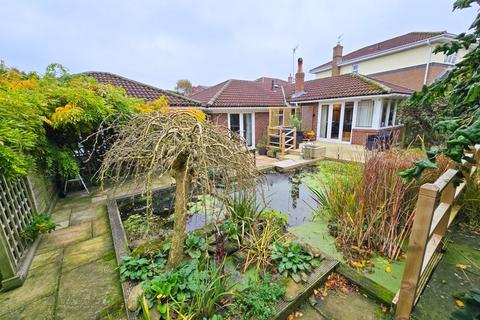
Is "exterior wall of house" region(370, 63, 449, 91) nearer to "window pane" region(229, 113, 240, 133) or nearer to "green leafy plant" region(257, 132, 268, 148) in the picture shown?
"green leafy plant" region(257, 132, 268, 148)

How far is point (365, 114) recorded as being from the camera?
10578 millimetres

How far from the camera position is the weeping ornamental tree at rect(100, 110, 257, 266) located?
5.80ft

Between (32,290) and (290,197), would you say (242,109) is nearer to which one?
(290,197)

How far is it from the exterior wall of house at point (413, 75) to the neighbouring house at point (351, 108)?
4316 mm

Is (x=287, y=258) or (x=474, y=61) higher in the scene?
(x=474, y=61)

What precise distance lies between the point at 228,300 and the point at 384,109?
1216cm

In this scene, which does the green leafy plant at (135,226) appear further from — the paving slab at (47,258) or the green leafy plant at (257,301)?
the green leafy plant at (257,301)

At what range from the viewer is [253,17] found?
11.0 metres

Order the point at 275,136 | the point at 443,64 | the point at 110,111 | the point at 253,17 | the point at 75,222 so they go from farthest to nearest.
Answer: the point at 443,64 → the point at 253,17 → the point at 275,136 → the point at 110,111 → the point at 75,222

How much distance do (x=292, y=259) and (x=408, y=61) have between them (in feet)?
62.9

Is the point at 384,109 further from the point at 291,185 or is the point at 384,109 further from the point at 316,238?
the point at 316,238

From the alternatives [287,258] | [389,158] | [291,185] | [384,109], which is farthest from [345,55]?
[287,258]

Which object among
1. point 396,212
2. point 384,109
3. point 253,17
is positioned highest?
point 253,17

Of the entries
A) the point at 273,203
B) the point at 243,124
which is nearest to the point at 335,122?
the point at 243,124
